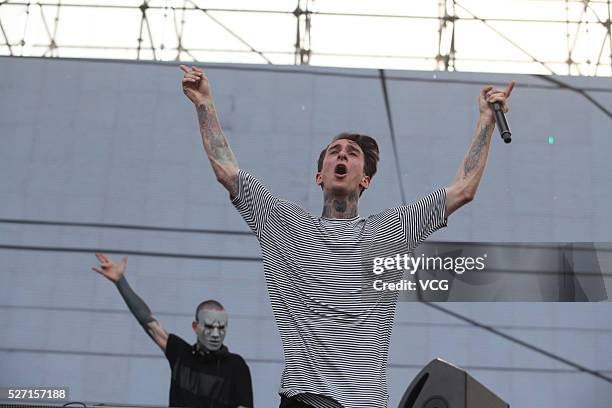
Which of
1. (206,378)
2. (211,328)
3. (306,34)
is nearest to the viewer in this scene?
(206,378)

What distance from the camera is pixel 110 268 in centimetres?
536

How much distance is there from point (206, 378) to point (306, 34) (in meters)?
2.85

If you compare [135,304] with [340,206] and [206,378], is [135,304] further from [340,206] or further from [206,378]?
[340,206]

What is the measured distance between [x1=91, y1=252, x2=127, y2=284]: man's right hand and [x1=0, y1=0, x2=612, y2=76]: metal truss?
170 centimetres

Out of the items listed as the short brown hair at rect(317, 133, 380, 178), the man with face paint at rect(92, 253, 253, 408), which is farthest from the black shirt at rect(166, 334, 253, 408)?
the short brown hair at rect(317, 133, 380, 178)

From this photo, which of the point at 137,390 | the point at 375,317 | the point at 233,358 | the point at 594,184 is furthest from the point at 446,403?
the point at 594,184

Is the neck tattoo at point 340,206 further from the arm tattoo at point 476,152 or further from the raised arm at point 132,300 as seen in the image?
the raised arm at point 132,300

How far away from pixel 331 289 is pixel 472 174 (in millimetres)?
357

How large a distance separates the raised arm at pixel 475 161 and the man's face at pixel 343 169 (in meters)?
0.19

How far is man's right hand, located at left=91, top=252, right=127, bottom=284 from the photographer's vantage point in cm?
534

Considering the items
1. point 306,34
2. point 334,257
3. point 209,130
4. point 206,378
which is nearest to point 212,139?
point 209,130

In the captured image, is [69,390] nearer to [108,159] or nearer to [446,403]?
[108,159]

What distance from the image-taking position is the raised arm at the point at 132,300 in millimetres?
5227

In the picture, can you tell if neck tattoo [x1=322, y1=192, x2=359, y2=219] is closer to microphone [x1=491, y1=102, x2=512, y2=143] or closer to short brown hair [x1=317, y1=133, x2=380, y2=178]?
short brown hair [x1=317, y1=133, x2=380, y2=178]
